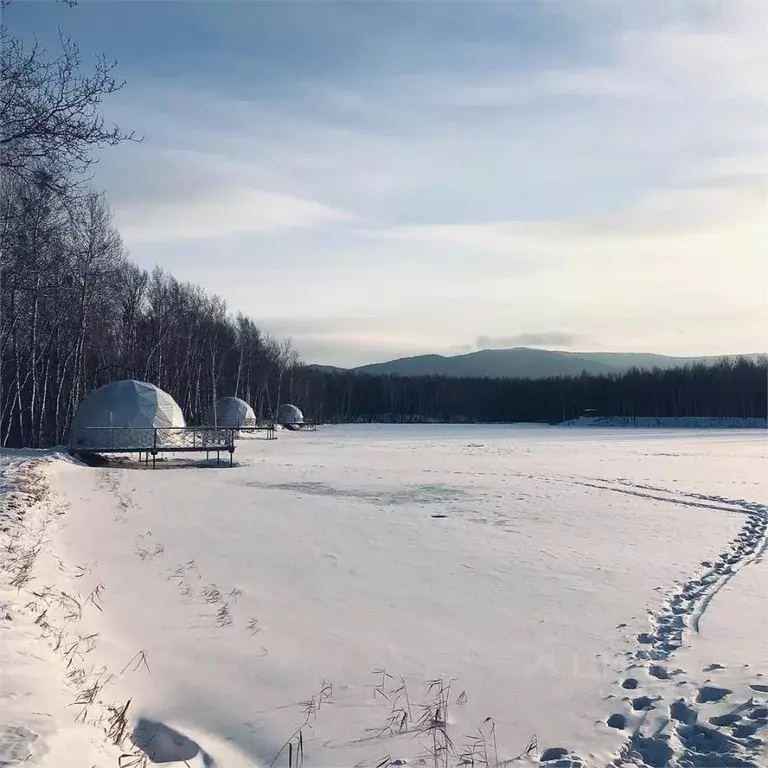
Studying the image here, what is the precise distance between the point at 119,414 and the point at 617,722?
23596mm

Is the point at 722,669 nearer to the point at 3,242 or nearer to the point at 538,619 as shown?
the point at 538,619

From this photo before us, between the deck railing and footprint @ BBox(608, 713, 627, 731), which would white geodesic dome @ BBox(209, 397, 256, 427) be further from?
footprint @ BBox(608, 713, 627, 731)

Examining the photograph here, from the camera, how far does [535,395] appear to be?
110 m

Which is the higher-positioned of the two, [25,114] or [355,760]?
[25,114]

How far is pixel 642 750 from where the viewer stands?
161 inches

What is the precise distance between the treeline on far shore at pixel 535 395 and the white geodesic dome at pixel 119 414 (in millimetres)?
50210

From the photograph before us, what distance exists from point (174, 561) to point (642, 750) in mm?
5788

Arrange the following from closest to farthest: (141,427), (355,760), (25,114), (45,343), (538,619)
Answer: (355,760), (538,619), (25,114), (141,427), (45,343)

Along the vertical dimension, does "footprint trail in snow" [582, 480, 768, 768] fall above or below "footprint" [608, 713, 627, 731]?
above

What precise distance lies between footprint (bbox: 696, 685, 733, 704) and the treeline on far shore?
7289 cm

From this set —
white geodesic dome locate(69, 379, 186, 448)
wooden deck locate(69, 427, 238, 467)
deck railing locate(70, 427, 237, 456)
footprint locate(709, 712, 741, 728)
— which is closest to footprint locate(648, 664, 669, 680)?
footprint locate(709, 712, 741, 728)

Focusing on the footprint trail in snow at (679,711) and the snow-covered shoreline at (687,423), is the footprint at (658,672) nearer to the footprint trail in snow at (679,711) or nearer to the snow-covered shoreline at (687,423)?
the footprint trail in snow at (679,711)

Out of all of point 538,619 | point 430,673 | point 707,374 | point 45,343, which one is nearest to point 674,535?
point 538,619

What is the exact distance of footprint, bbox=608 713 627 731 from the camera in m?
4.37
